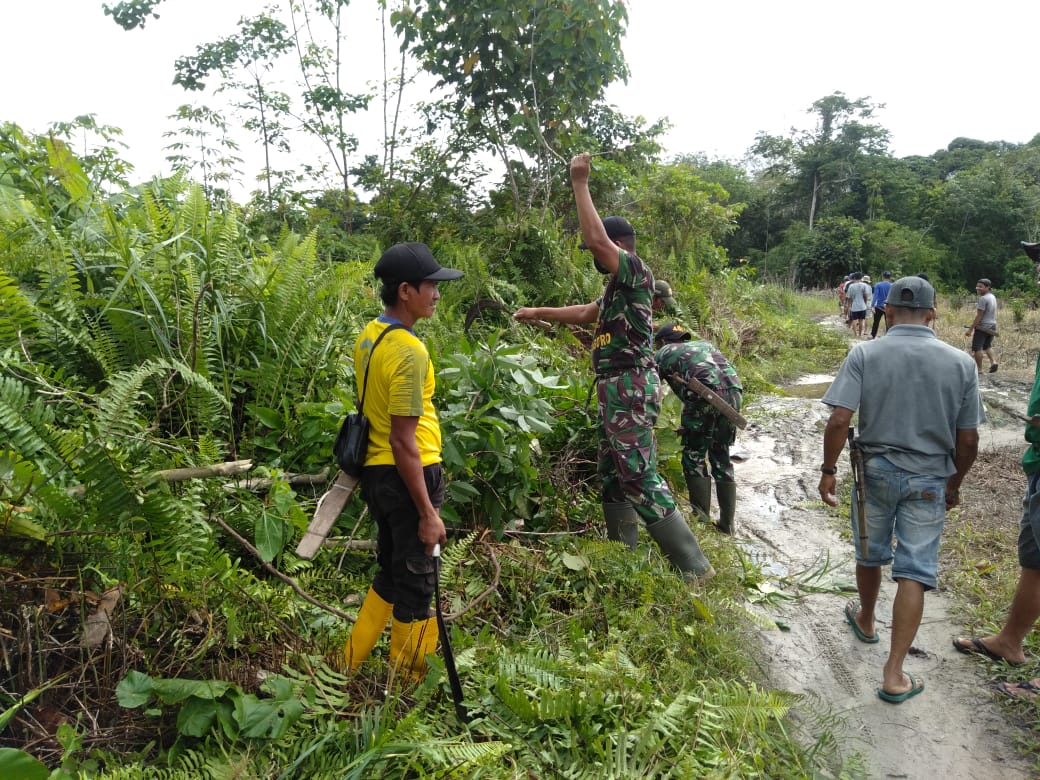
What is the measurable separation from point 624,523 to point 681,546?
14.8 inches

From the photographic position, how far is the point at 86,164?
493 centimetres

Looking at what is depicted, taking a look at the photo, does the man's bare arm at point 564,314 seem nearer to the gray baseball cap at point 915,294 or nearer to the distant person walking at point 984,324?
the gray baseball cap at point 915,294

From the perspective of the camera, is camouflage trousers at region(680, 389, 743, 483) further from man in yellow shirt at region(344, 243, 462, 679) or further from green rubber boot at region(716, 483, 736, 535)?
man in yellow shirt at region(344, 243, 462, 679)

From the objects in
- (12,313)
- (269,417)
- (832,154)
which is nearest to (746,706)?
(269,417)

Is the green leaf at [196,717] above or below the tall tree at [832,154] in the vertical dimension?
below

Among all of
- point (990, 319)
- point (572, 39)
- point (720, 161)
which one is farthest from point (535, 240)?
Answer: point (720, 161)

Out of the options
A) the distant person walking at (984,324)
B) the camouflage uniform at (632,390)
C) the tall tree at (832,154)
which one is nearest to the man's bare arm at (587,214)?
the camouflage uniform at (632,390)

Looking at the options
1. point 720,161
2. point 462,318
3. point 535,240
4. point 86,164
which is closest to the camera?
point 86,164

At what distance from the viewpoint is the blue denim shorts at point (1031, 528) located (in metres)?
2.95

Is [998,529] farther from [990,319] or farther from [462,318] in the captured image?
[990,319]

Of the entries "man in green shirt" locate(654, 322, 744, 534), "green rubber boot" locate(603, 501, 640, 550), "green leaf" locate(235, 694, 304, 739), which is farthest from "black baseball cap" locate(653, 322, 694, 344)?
"green leaf" locate(235, 694, 304, 739)

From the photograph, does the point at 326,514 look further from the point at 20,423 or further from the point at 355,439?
the point at 20,423

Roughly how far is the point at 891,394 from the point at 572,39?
5.64 metres

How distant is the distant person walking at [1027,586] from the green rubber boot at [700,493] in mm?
1790
